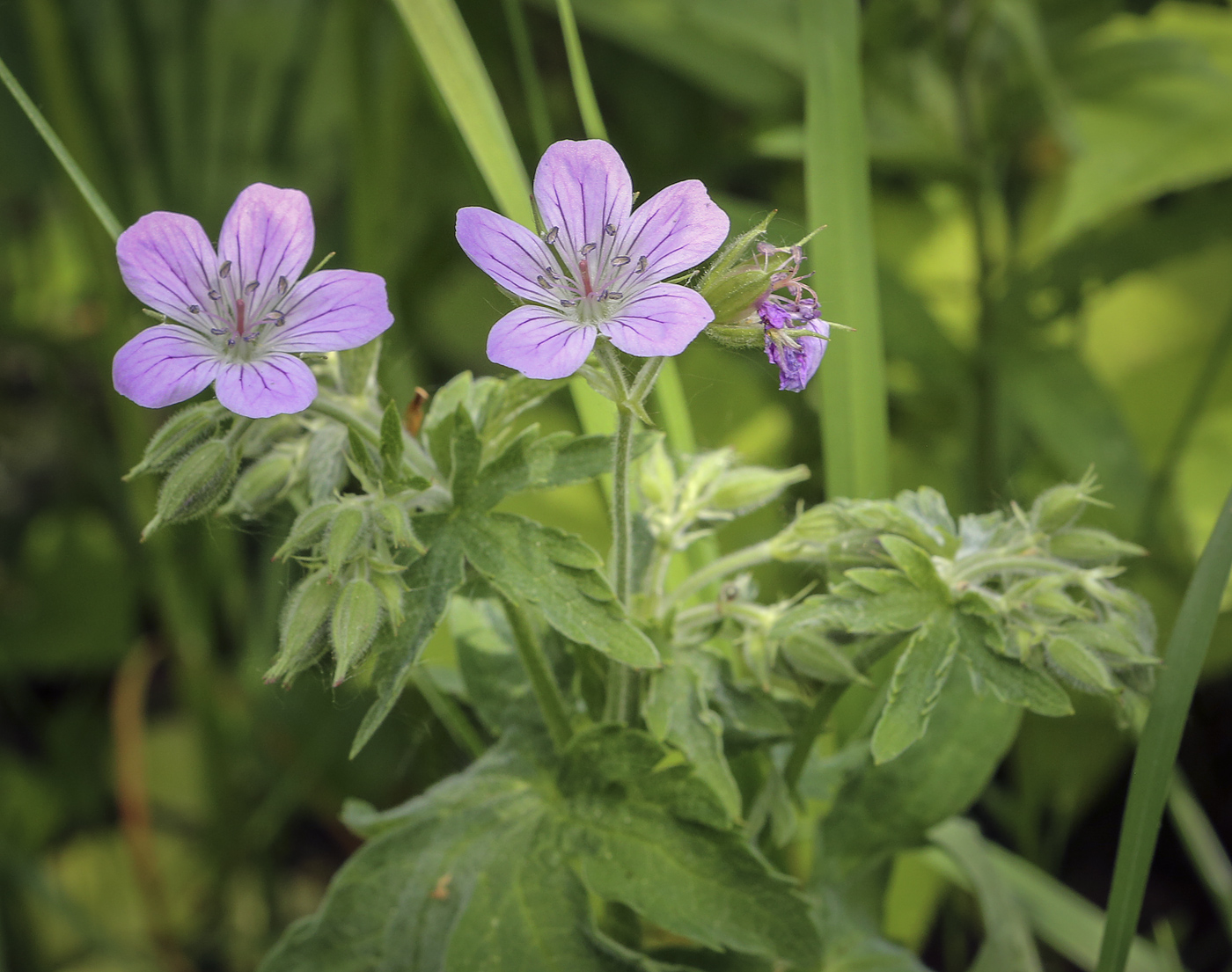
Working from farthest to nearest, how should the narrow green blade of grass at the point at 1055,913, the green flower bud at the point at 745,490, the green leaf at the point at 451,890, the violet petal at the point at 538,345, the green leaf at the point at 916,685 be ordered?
the narrow green blade of grass at the point at 1055,913, the green flower bud at the point at 745,490, the green leaf at the point at 451,890, the green leaf at the point at 916,685, the violet petal at the point at 538,345

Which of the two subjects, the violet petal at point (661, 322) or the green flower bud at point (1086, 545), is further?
the green flower bud at point (1086, 545)

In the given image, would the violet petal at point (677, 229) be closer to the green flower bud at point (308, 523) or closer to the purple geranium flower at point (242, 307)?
the purple geranium flower at point (242, 307)

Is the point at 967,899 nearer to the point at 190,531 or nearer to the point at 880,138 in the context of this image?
the point at 880,138

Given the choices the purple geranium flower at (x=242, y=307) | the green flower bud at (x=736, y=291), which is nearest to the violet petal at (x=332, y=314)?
the purple geranium flower at (x=242, y=307)

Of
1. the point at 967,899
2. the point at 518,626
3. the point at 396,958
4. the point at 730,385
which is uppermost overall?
the point at 730,385

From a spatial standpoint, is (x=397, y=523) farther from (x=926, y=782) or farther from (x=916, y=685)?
(x=926, y=782)

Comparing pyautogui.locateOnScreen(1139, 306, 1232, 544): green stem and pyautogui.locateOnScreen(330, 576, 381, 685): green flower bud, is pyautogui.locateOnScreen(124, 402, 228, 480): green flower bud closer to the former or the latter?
pyautogui.locateOnScreen(330, 576, 381, 685): green flower bud

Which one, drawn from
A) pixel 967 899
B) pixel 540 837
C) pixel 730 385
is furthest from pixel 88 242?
pixel 967 899
